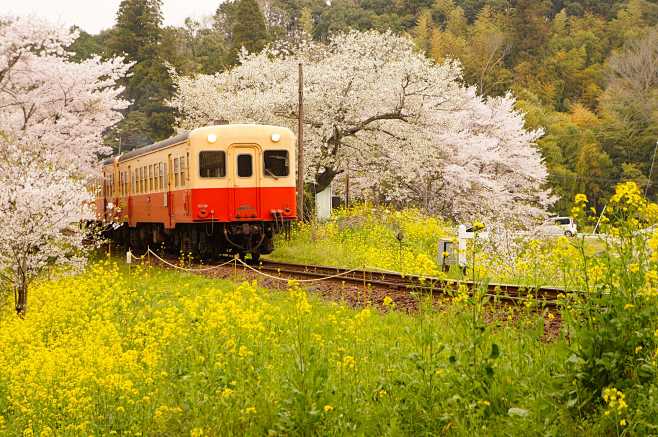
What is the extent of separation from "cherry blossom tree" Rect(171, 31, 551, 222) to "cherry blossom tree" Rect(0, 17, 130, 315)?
5642 mm

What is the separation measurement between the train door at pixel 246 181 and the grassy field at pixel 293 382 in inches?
324

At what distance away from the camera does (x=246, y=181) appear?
1614 cm

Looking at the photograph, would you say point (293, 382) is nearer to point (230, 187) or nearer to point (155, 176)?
point (230, 187)

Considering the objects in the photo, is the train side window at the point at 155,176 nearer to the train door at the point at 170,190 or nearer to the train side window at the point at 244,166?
the train door at the point at 170,190

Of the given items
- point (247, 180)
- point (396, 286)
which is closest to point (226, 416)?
point (396, 286)


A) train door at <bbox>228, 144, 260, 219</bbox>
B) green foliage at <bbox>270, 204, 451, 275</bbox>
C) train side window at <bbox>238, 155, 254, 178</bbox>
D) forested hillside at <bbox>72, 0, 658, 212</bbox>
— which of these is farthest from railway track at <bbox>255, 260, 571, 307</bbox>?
forested hillside at <bbox>72, 0, 658, 212</bbox>

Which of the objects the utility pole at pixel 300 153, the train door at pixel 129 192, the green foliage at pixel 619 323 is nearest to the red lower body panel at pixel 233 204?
the utility pole at pixel 300 153

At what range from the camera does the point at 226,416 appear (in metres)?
5.28

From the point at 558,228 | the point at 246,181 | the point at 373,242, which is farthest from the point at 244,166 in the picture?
the point at 558,228

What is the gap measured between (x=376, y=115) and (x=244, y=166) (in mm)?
8825

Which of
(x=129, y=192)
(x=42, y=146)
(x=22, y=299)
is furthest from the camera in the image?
(x=129, y=192)

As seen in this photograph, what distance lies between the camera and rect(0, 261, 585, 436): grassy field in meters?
4.75

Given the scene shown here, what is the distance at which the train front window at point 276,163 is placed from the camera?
1628 centimetres

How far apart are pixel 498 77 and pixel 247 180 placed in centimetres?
5299
